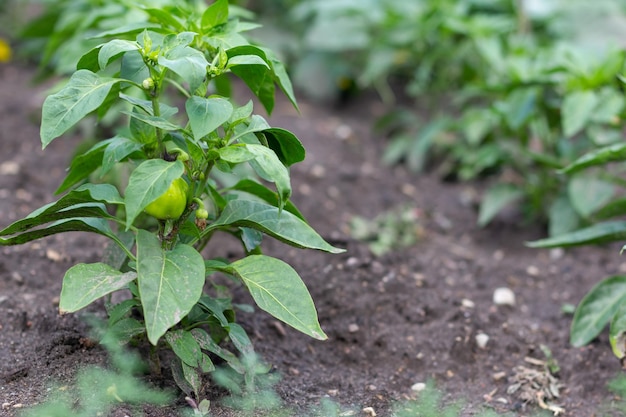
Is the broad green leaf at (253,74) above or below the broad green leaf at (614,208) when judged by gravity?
above

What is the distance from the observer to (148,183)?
1846 mm

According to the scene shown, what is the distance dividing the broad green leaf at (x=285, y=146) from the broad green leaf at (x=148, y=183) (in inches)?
10.7

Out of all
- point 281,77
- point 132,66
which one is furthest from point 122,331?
point 281,77

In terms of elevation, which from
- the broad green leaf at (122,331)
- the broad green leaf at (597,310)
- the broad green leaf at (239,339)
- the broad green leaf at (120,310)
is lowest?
the broad green leaf at (597,310)

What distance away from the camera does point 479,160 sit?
3.88 meters

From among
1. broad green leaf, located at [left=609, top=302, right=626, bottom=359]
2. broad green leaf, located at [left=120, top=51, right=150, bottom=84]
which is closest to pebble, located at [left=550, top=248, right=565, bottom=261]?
broad green leaf, located at [left=609, top=302, right=626, bottom=359]

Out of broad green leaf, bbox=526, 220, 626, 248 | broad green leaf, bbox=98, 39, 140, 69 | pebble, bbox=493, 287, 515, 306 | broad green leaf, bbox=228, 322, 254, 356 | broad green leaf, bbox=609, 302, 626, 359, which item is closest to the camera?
broad green leaf, bbox=98, 39, 140, 69

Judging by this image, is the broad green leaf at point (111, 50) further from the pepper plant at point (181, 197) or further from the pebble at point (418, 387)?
the pebble at point (418, 387)

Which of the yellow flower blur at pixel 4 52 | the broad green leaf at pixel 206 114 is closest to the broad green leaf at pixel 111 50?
the broad green leaf at pixel 206 114

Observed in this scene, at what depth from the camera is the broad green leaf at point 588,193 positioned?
348 centimetres

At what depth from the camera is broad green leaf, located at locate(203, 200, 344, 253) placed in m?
2.04

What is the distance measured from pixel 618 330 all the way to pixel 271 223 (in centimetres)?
123

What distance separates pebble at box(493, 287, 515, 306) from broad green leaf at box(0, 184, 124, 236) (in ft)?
5.65

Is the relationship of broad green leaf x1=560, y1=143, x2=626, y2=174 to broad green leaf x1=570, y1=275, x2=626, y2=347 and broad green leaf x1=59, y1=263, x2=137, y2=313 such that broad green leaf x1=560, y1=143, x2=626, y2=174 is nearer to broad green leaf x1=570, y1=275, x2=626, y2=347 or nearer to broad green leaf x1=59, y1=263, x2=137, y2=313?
broad green leaf x1=570, y1=275, x2=626, y2=347
